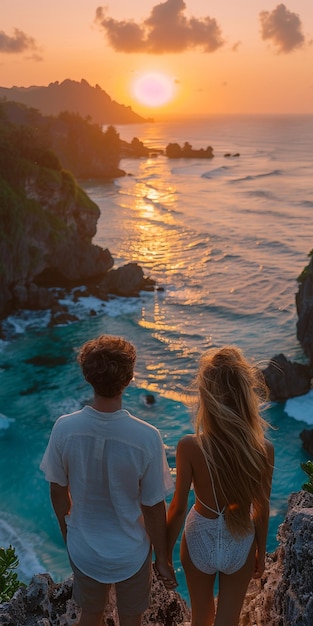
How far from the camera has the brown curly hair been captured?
3.47 m

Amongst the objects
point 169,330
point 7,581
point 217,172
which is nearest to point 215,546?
point 7,581

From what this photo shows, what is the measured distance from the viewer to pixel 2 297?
118 feet

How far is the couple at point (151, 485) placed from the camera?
11.9 ft

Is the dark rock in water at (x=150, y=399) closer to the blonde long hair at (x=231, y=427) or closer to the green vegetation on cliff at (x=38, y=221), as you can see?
the green vegetation on cliff at (x=38, y=221)

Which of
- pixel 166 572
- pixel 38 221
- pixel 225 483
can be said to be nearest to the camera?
pixel 225 483

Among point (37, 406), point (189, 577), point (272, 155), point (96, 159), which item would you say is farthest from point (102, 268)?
point (272, 155)

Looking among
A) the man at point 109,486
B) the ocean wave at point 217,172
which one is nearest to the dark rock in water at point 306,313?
the man at point 109,486

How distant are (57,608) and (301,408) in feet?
69.4

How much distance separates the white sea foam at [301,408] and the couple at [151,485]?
21061 mm

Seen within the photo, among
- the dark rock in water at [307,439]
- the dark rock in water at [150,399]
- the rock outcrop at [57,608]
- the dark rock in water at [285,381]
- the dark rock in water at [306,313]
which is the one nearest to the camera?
the rock outcrop at [57,608]

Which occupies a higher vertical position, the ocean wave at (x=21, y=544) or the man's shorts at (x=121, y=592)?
the man's shorts at (x=121, y=592)

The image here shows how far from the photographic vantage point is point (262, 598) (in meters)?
5.23

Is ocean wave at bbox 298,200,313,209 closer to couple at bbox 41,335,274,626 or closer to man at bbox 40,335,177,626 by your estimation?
couple at bbox 41,335,274,626

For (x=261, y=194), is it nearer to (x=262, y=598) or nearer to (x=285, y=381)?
(x=285, y=381)
